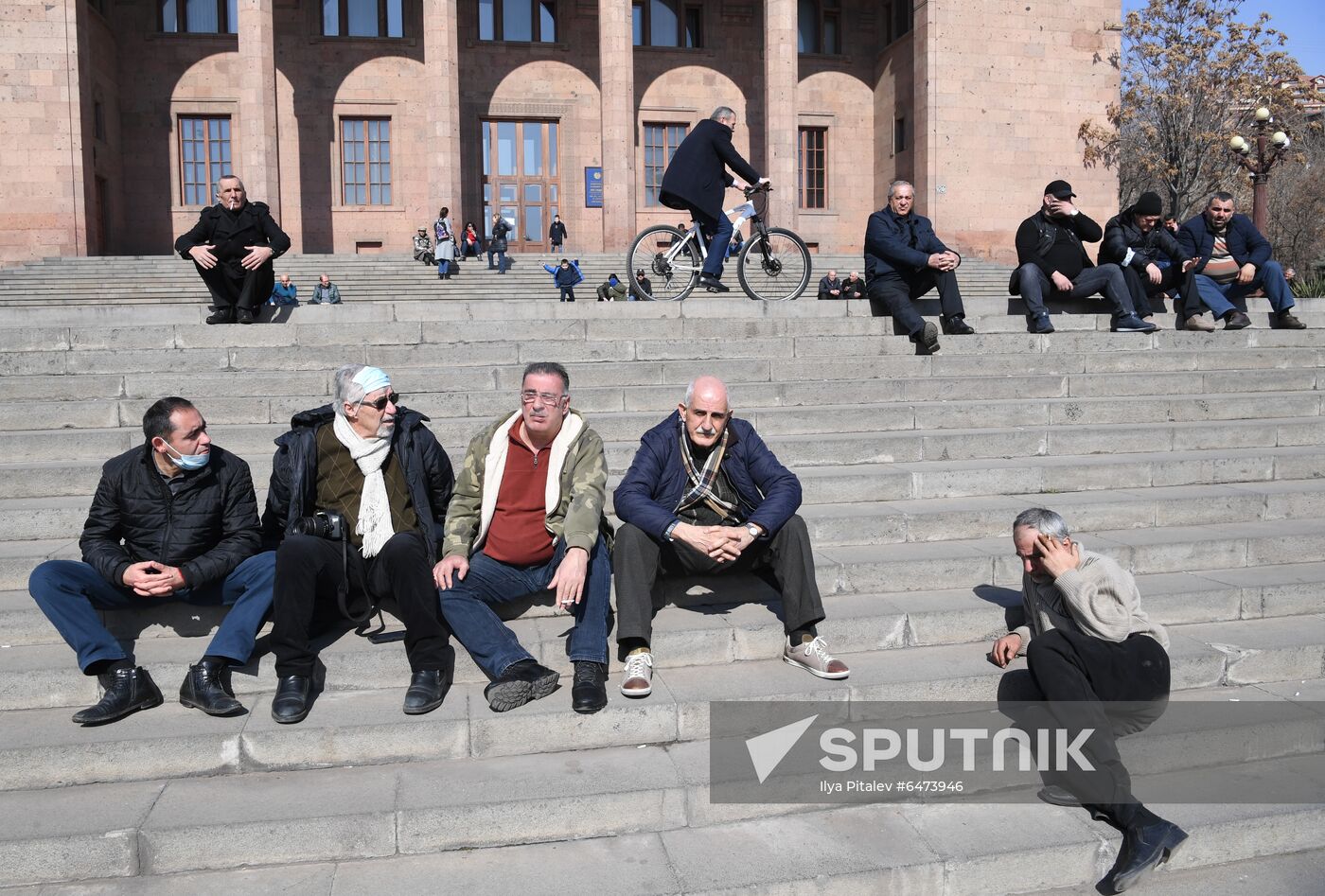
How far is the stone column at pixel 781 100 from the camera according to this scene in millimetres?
25938

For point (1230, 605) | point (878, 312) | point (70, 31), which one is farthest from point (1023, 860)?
point (70, 31)

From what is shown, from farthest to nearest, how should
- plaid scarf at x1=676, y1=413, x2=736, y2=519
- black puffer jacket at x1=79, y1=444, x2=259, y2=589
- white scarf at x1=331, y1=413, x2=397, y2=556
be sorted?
plaid scarf at x1=676, y1=413, x2=736, y2=519 < white scarf at x1=331, y1=413, x2=397, y2=556 < black puffer jacket at x1=79, y1=444, x2=259, y2=589

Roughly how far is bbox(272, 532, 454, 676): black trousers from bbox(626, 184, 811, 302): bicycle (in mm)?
5678

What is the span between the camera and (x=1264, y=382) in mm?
8328

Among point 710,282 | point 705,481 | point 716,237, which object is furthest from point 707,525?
point 716,237

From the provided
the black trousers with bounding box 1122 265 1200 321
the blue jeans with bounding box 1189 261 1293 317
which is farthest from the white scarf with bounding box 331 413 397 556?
the blue jeans with bounding box 1189 261 1293 317

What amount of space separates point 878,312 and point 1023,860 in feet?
20.2

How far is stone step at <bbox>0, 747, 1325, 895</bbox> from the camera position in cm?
333

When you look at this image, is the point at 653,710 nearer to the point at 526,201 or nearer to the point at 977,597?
the point at 977,597

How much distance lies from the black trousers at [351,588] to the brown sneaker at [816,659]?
1.46 metres

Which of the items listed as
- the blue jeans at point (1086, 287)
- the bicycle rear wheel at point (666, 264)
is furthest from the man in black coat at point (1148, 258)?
the bicycle rear wheel at point (666, 264)

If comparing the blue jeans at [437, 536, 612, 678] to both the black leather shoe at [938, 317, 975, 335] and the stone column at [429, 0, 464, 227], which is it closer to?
the black leather shoe at [938, 317, 975, 335]

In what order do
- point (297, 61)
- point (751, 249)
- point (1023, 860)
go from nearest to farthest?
point (1023, 860)
point (751, 249)
point (297, 61)

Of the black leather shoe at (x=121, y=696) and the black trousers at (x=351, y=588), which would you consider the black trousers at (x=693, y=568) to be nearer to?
the black trousers at (x=351, y=588)
